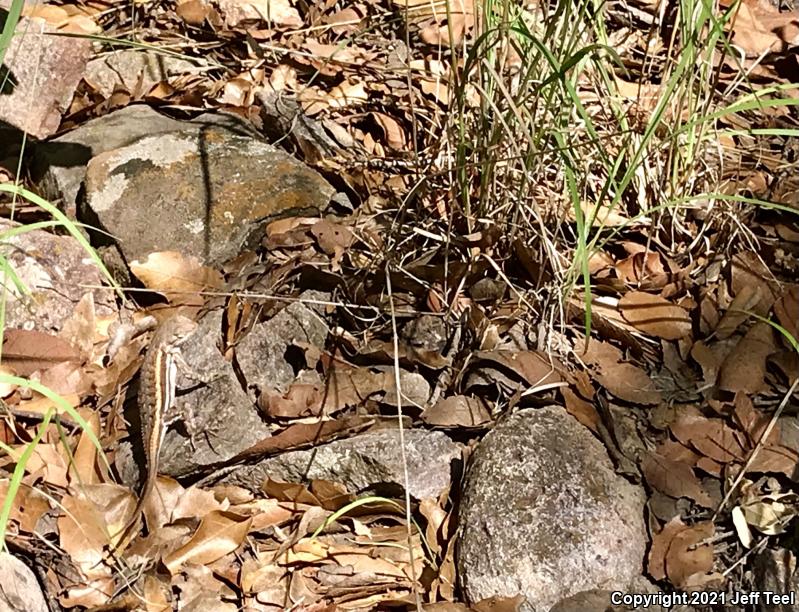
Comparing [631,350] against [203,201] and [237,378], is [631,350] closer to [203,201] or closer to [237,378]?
[237,378]

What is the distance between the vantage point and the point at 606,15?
9.78 feet

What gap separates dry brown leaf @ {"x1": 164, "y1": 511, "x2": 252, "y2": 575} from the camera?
2.14 m

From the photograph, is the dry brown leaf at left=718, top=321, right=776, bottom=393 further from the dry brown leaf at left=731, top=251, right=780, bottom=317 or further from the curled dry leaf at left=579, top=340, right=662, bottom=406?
the curled dry leaf at left=579, top=340, right=662, bottom=406

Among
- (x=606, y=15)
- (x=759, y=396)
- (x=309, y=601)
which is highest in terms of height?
(x=606, y=15)

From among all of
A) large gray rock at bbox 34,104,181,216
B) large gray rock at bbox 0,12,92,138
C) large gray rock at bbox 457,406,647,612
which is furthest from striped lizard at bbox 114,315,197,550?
large gray rock at bbox 0,12,92,138

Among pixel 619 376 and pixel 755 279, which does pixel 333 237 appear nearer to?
pixel 619 376

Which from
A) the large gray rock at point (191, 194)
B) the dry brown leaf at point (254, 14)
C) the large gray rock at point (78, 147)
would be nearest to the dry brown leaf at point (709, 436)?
the large gray rock at point (191, 194)

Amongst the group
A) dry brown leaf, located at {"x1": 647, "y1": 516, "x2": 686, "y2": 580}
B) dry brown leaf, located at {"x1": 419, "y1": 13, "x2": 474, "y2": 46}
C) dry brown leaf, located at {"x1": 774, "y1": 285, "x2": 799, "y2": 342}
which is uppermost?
dry brown leaf, located at {"x1": 419, "y1": 13, "x2": 474, "y2": 46}

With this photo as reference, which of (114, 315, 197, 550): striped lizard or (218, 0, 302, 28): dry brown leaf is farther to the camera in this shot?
(218, 0, 302, 28): dry brown leaf

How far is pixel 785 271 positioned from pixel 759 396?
393 millimetres

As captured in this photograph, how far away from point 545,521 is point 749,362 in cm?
68

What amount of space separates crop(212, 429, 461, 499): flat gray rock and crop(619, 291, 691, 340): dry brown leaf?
1.93 ft

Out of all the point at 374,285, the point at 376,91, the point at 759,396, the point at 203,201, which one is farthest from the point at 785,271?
the point at 203,201

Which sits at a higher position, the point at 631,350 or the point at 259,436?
the point at 631,350
